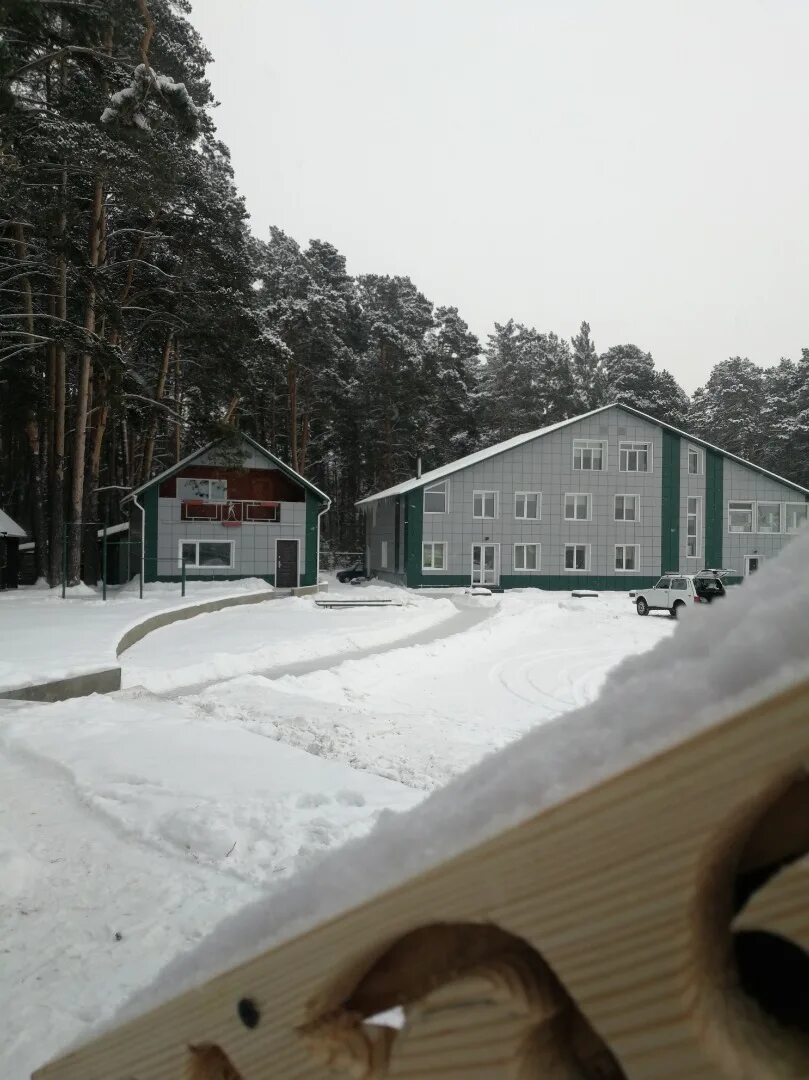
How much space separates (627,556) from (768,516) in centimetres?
753

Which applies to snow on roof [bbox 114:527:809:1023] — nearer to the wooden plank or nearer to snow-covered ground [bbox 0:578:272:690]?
the wooden plank

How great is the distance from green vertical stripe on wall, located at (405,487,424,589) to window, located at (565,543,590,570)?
739 centimetres

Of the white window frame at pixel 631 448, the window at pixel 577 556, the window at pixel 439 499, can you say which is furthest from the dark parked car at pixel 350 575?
the white window frame at pixel 631 448

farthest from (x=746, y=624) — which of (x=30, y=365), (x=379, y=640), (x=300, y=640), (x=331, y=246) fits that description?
(x=331, y=246)

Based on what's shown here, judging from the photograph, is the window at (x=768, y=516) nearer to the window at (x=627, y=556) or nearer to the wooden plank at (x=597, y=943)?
the window at (x=627, y=556)

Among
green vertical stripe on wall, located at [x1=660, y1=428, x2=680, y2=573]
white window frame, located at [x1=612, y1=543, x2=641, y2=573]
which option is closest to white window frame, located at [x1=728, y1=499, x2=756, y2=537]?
green vertical stripe on wall, located at [x1=660, y1=428, x2=680, y2=573]

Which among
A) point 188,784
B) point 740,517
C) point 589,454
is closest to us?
point 188,784

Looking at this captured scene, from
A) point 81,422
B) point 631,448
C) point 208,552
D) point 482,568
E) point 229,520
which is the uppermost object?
point 631,448

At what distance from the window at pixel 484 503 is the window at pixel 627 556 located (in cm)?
649

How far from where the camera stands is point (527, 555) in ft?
120

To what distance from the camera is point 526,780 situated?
2.42 ft

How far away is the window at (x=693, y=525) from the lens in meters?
37.2

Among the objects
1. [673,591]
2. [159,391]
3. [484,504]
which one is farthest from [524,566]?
[159,391]

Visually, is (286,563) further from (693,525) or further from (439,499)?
(693,525)
